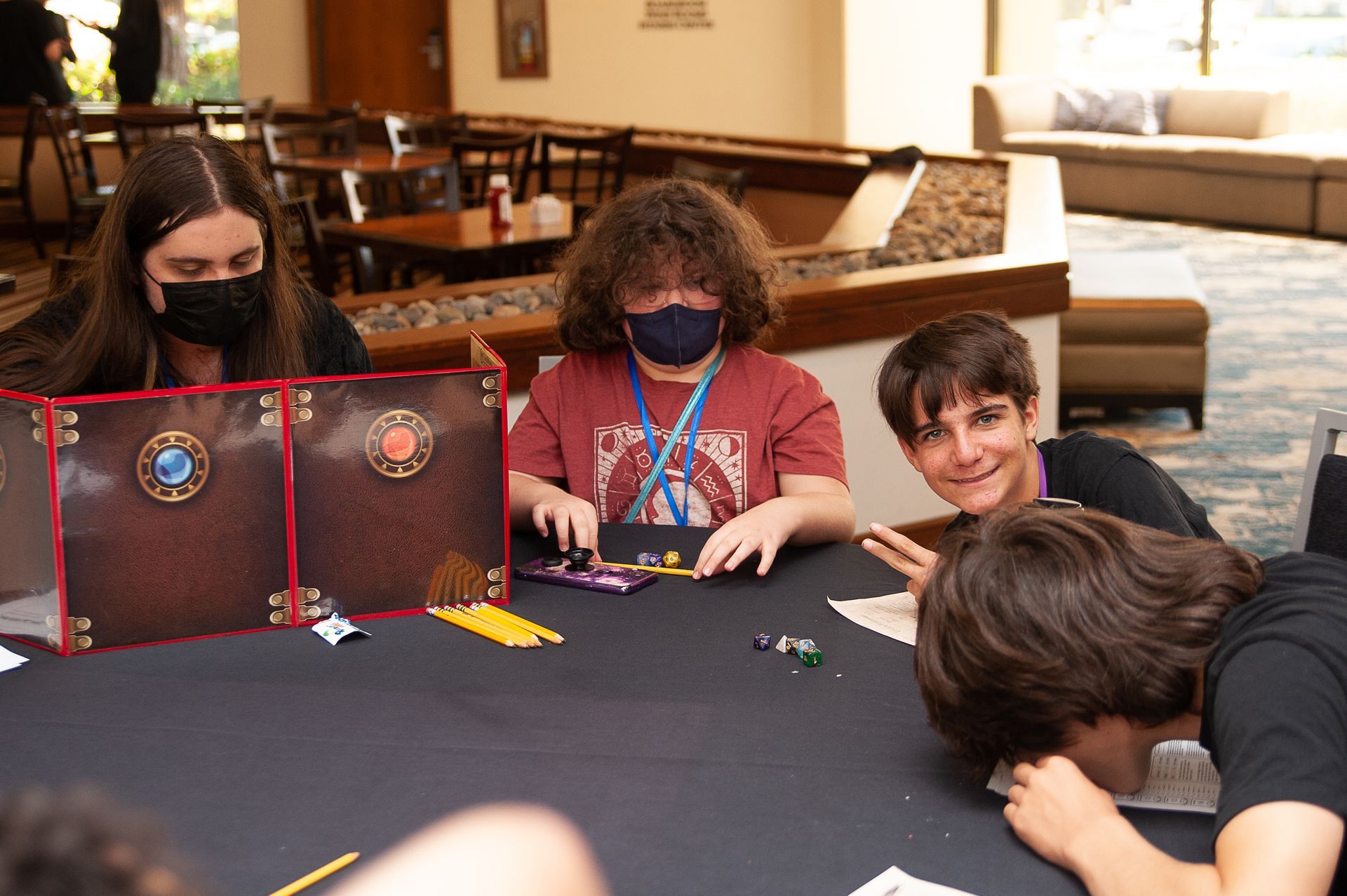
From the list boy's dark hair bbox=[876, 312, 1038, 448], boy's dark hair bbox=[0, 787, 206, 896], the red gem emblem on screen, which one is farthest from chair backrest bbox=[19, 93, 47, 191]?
boy's dark hair bbox=[0, 787, 206, 896]

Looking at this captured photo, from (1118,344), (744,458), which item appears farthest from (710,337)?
(1118,344)

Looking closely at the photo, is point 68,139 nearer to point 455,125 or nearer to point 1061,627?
point 455,125

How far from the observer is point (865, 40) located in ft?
35.4

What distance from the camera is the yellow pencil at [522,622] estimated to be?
1.55m

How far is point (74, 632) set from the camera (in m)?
1.52

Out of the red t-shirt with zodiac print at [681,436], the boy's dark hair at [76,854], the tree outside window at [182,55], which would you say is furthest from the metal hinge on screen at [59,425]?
the tree outside window at [182,55]

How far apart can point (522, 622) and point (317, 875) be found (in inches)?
22.3

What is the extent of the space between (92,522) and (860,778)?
3.06ft

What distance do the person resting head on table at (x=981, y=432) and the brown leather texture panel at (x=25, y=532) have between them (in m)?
1.03

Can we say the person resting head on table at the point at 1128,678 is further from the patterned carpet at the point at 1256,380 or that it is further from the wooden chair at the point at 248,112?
the wooden chair at the point at 248,112

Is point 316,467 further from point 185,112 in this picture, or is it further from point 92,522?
point 185,112

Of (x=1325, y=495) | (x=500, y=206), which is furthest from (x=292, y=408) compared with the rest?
(x=500, y=206)

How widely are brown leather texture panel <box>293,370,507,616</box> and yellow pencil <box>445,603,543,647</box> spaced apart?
0.04 metres

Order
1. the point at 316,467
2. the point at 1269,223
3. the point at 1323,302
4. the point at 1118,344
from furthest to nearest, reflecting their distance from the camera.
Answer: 1. the point at 1269,223
2. the point at 1323,302
3. the point at 1118,344
4. the point at 316,467
